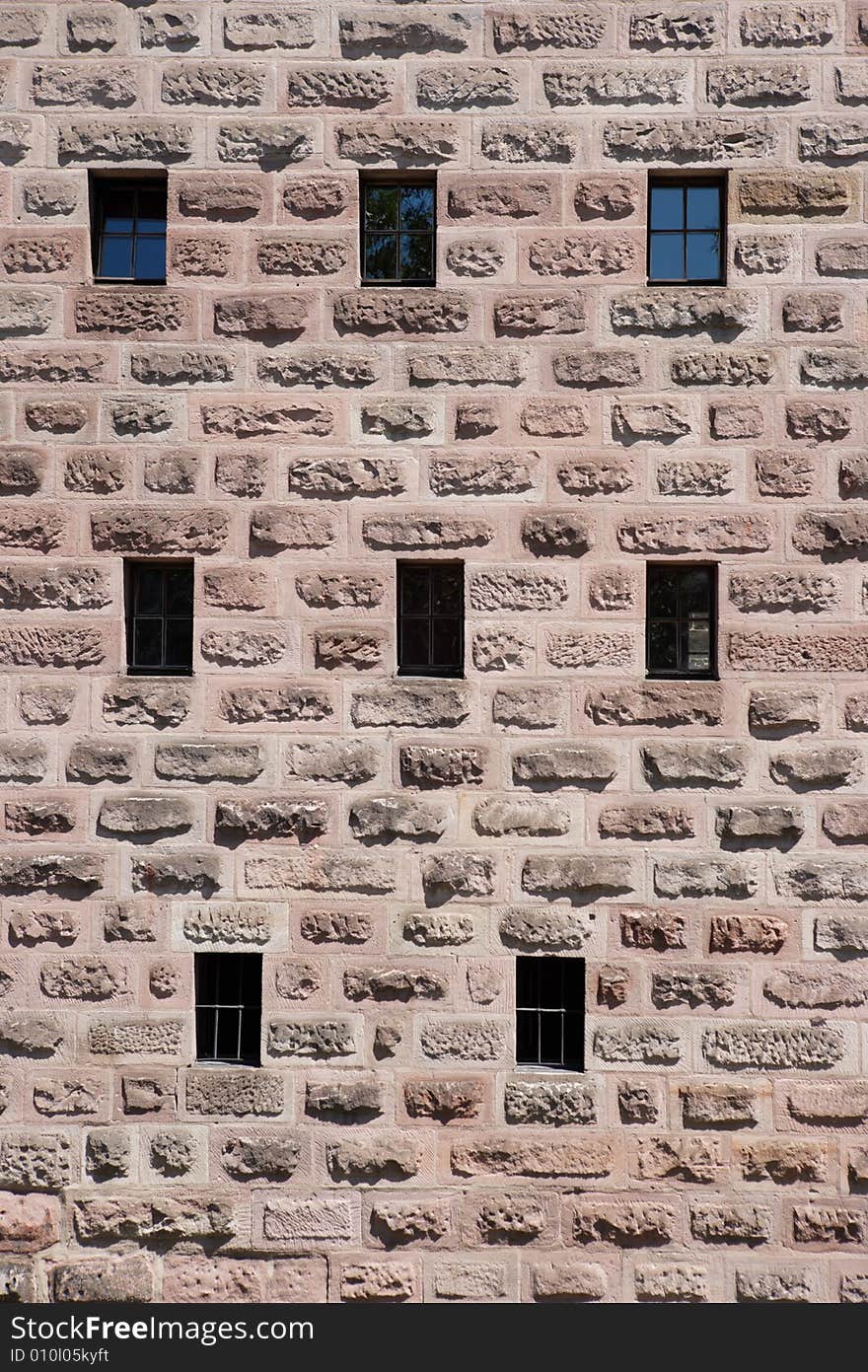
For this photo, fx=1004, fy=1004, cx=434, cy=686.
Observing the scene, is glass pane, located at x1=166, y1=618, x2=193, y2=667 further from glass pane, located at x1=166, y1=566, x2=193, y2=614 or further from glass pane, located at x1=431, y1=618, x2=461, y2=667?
glass pane, located at x1=431, y1=618, x2=461, y2=667

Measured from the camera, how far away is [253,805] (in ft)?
11.9

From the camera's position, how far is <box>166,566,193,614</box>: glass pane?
3.76m

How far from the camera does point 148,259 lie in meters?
3.82

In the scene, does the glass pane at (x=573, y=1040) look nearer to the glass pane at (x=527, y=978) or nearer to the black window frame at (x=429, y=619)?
the glass pane at (x=527, y=978)

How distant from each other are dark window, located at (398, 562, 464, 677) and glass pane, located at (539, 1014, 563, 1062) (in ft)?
4.33

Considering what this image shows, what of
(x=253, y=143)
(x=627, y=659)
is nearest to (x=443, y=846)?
(x=627, y=659)

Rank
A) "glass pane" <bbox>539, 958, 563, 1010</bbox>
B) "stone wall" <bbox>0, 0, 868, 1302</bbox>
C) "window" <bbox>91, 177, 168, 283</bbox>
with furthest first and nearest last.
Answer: "window" <bbox>91, 177, 168, 283</bbox> < "glass pane" <bbox>539, 958, 563, 1010</bbox> < "stone wall" <bbox>0, 0, 868, 1302</bbox>

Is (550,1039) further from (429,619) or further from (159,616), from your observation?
(159,616)

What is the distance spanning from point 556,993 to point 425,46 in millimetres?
3481

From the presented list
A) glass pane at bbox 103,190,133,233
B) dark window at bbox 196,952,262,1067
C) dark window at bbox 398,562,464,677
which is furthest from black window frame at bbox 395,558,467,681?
glass pane at bbox 103,190,133,233

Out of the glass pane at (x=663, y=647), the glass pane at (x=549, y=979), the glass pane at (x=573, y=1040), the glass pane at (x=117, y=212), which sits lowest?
the glass pane at (x=573, y=1040)

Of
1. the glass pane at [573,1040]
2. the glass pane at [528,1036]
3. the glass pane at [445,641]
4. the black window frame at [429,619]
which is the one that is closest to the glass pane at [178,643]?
the black window frame at [429,619]

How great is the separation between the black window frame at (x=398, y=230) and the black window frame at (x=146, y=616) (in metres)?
1.27

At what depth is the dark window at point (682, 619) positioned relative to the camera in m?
3.72
